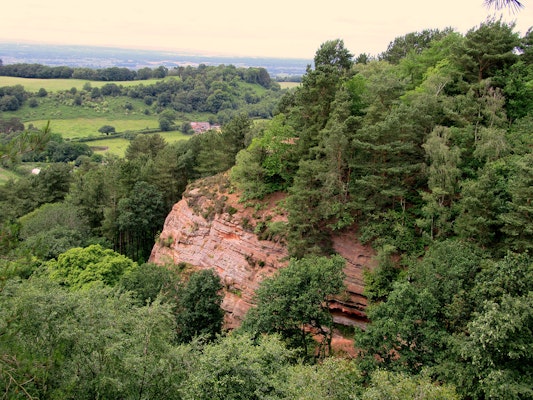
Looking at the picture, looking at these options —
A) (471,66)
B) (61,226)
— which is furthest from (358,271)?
(61,226)

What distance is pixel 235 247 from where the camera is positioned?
1262 inches

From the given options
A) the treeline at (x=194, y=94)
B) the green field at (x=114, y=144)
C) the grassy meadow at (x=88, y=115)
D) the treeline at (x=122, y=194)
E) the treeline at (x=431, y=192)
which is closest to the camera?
the treeline at (x=431, y=192)

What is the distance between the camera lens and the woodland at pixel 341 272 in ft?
47.9

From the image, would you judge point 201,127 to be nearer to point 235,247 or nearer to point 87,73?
point 87,73

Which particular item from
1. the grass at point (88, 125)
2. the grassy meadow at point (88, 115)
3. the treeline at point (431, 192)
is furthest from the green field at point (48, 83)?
→ the treeline at point (431, 192)

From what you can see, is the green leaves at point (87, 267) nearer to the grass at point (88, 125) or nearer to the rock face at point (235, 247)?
the rock face at point (235, 247)

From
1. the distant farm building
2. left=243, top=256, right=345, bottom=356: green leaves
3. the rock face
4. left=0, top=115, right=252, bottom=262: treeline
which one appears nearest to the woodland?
left=243, top=256, right=345, bottom=356: green leaves

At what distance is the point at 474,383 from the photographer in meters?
16.2

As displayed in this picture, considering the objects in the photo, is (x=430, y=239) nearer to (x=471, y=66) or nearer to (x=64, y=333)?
(x=471, y=66)

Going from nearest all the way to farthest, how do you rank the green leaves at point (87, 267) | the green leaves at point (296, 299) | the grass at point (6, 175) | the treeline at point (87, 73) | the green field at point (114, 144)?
1. the green leaves at point (296, 299)
2. the green leaves at point (87, 267)
3. the grass at point (6, 175)
4. the green field at point (114, 144)
5. the treeline at point (87, 73)

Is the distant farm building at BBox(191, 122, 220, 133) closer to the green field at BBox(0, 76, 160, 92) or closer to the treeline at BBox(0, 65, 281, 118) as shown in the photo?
the treeline at BBox(0, 65, 281, 118)

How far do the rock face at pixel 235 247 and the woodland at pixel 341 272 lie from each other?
109cm

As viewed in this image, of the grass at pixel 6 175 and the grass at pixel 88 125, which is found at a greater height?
the grass at pixel 88 125

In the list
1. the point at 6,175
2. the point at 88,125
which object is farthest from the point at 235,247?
the point at 88,125
